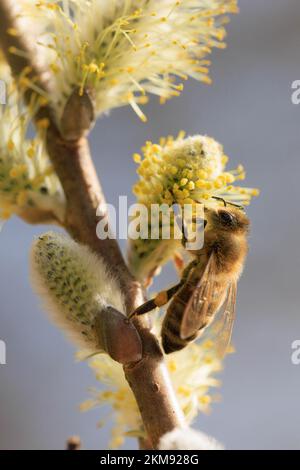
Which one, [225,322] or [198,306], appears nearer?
[198,306]

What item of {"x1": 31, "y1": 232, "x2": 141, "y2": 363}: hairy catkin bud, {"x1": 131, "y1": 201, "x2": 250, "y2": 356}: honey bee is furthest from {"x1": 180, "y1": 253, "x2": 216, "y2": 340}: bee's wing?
{"x1": 31, "y1": 232, "x2": 141, "y2": 363}: hairy catkin bud

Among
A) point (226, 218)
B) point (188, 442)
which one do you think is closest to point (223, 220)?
point (226, 218)

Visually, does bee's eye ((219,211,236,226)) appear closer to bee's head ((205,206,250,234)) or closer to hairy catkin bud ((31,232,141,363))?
bee's head ((205,206,250,234))

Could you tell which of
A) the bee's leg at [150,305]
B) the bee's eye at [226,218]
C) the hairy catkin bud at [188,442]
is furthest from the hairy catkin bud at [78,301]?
the bee's eye at [226,218]

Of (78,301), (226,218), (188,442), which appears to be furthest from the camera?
(226,218)

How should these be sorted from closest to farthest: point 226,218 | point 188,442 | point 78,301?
point 188,442
point 78,301
point 226,218

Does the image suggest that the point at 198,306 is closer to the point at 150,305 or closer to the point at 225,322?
the point at 150,305
